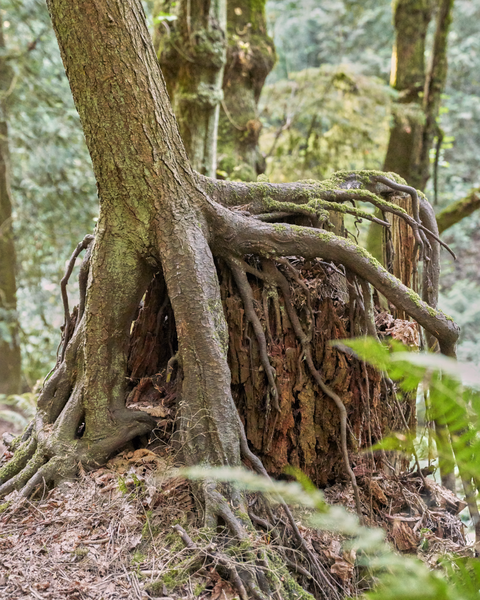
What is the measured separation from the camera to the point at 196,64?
514 centimetres

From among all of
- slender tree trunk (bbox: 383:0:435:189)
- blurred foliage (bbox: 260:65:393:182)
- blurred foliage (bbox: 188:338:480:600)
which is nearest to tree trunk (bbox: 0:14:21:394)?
blurred foliage (bbox: 260:65:393:182)

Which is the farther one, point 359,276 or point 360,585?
point 359,276

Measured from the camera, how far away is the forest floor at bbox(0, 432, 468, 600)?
2.09 metres

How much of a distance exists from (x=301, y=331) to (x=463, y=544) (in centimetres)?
175

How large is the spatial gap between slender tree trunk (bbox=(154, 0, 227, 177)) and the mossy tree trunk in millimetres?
2424

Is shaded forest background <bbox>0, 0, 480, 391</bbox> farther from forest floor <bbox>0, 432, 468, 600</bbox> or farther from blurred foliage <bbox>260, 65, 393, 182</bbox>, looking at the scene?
forest floor <bbox>0, 432, 468, 600</bbox>

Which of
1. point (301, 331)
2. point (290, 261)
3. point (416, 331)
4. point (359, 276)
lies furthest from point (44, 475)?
point (416, 331)

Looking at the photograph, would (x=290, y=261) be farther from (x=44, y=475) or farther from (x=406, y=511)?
(x=44, y=475)

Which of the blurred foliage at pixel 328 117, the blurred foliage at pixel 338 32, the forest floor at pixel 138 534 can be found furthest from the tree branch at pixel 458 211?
the blurred foliage at pixel 338 32

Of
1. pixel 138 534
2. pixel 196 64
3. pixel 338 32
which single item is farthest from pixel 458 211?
pixel 338 32

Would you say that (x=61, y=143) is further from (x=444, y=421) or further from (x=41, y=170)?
(x=444, y=421)

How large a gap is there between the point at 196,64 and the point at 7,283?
503cm

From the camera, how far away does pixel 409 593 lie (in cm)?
68

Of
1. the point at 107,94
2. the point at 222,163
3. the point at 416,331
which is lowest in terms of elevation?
the point at 416,331
